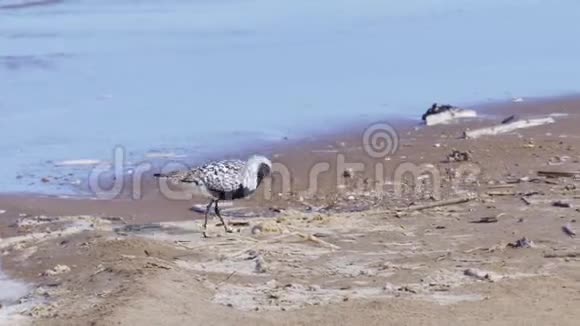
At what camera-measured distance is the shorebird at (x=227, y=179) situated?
858 cm

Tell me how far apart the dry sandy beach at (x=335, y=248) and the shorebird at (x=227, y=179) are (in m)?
0.25

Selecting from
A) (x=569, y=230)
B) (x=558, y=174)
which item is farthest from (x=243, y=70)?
(x=569, y=230)

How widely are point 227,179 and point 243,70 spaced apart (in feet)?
24.7

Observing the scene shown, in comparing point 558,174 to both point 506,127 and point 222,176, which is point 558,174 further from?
point 222,176

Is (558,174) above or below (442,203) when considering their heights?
above

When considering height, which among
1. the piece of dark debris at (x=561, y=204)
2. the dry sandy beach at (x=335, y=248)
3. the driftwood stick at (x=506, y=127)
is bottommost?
the dry sandy beach at (x=335, y=248)

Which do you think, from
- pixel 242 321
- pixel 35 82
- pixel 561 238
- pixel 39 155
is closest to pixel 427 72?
pixel 35 82

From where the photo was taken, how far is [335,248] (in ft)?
26.0

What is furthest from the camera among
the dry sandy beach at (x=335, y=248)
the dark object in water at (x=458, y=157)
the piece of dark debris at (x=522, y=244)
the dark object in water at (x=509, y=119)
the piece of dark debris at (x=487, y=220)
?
the dark object in water at (x=509, y=119)

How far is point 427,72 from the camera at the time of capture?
15.9 metres

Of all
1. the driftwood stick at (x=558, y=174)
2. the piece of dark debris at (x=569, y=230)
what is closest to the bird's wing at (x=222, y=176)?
the piece of dark debris at (x=569, y=230)

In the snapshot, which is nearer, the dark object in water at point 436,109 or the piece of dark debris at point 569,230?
the piece of dark debris at point 569,230

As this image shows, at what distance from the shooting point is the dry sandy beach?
651 cm

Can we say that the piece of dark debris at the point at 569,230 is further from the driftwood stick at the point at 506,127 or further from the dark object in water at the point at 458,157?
the driftwood stick at the point at 506,127
